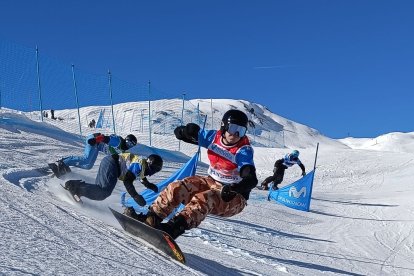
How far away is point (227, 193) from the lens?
3865 mm

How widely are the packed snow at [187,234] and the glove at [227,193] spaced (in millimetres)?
629

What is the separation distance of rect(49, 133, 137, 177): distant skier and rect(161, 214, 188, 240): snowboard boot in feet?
10.5

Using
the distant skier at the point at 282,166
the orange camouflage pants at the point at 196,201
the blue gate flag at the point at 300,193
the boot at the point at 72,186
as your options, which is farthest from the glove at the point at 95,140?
the distant skier at the point at 282,166

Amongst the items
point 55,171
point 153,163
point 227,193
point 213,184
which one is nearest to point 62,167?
point 55,171

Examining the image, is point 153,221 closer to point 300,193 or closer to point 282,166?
point 300,193

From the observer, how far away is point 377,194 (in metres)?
18.2

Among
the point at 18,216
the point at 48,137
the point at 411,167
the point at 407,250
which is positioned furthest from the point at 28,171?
the point at 411,167

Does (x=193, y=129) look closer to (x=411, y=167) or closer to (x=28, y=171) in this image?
(x=28, y=171)

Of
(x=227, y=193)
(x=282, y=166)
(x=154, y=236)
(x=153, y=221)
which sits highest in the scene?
(x=227, y=193)

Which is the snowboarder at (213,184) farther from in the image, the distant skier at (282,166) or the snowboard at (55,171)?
the distant skier at (282,166)

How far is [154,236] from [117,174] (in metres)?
2.64

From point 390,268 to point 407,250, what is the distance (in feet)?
5.59

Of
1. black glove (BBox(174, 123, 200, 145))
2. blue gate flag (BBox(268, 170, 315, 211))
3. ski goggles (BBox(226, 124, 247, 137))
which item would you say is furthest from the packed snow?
ski goggles (BBox(226, 124, 247, 137))

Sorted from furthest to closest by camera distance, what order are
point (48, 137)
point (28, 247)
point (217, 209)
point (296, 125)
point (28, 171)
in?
point (296, 125) < point (48, 137) < point (28, 171) < point (217, 209) < point (28, 247)
